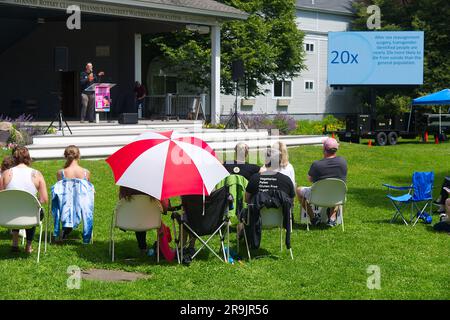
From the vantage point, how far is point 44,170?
14.6 m

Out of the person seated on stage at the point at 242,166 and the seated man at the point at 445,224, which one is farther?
the seated man at the point at 445,224

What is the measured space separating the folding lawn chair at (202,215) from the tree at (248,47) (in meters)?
18.6

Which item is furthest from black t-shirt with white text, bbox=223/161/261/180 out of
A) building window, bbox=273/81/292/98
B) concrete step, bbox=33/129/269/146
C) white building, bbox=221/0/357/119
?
building window, bbox=273/81/292/98

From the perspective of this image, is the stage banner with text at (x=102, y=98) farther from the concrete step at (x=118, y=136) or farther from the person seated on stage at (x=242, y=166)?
the person seated on stage at (x=242, y=166)

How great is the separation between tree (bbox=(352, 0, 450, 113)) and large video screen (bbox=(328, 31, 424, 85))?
414 cm

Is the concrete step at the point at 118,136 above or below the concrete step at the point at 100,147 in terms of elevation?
above

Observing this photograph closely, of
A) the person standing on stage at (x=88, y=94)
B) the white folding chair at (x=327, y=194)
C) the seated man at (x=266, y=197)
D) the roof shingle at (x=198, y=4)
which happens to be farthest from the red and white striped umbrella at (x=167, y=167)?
the roof shingle at (x=198, y=4)

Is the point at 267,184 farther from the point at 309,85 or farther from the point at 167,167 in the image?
the point at 309,85

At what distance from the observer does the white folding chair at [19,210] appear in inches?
309

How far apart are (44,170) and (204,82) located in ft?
45.2
